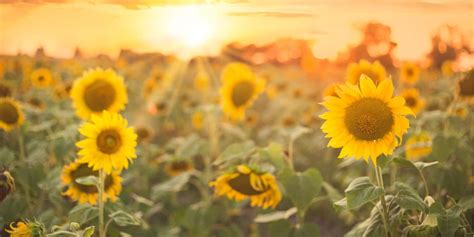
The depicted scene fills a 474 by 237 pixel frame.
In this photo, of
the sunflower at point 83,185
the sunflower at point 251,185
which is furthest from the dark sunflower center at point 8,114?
the sunflower at point 251,185

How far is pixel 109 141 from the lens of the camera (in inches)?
109

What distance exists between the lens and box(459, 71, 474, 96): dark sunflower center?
352 centimetres

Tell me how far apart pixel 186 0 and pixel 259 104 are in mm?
5309

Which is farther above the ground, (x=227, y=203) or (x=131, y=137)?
(x=131, y=137)

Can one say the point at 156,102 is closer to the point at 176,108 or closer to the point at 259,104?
the point at 176,108

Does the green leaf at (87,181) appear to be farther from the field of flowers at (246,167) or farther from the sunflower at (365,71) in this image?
the sunflower at (365,71)

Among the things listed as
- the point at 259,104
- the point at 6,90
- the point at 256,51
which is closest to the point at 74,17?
the point at 6,90

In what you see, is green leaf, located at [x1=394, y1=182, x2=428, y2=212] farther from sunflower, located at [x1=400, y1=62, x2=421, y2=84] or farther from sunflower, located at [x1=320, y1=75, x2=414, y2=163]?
sunflower, located at [x1=400, y1=62, x2=421, y2=84]

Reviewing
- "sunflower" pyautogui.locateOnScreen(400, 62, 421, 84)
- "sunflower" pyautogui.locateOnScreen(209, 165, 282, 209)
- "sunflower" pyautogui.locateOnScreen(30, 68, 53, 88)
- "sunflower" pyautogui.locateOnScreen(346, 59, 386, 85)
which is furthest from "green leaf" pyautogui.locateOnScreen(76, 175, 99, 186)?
"sunflower" pyautogui.locateOnScreen(400, 62, 421, 84)

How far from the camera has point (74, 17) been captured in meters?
2.93

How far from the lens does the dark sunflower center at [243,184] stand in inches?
118

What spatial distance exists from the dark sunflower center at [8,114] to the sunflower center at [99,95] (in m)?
0.43

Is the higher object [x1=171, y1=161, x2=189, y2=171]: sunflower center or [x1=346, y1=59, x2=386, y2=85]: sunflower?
[x1=346, y1=59, x2=386, y2=85]: sunflower

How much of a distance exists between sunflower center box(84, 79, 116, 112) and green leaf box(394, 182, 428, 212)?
1.71m
